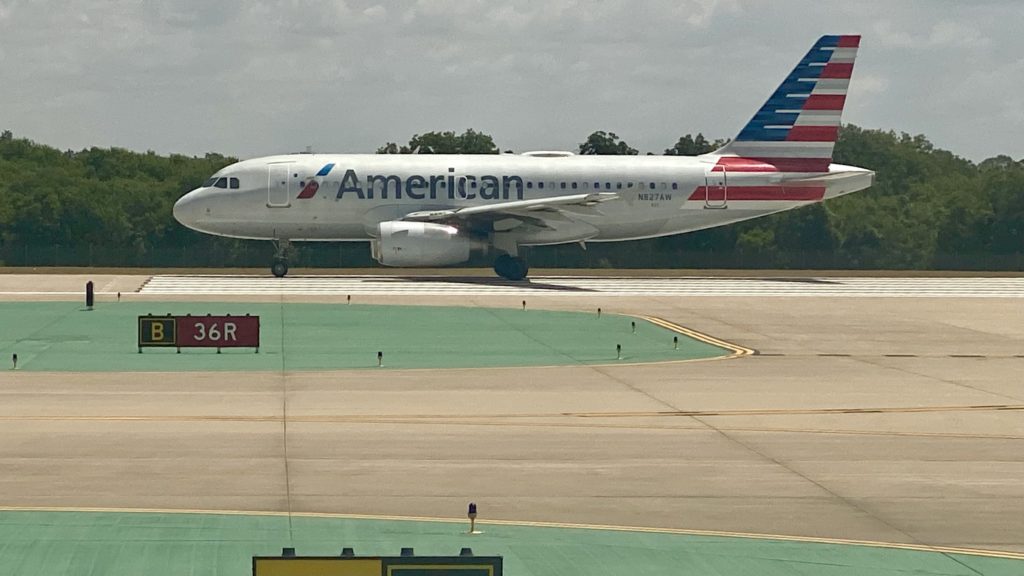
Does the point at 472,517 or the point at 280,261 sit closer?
the point at 472,517

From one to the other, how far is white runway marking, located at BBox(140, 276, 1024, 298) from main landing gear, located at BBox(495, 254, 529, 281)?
0.61 metres

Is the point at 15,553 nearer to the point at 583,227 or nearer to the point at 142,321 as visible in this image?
the point at 142,321

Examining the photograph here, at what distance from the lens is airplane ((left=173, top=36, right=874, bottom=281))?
6219 centimetres

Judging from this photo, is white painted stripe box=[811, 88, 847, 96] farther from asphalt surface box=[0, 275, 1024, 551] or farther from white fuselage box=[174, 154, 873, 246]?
asphalt surface box=[0, 275, 1024, 551]

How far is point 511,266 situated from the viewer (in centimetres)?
6338

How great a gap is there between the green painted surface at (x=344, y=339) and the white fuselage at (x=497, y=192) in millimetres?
13979

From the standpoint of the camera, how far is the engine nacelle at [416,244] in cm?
5994

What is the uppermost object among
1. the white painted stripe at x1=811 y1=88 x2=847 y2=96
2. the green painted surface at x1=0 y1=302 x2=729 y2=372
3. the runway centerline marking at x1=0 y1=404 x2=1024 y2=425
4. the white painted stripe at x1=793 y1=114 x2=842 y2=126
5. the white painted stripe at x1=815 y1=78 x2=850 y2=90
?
the white painted stripe at x1=815 y1=78 x2=850 y2=90


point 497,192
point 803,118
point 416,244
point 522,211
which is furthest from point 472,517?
point 803,118

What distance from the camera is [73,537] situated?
1608cm

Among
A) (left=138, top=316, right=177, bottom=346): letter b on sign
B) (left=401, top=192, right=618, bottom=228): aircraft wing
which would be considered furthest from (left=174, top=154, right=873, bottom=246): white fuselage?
(left=138, top=316, right=177, bottom=346): letter b on sign

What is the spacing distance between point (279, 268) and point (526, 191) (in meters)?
10.4

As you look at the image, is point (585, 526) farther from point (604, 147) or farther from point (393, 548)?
point (604, 147)

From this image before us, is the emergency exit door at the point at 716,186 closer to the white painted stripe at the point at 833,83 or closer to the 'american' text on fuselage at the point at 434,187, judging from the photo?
the white painted stripe at the point at 833,83
